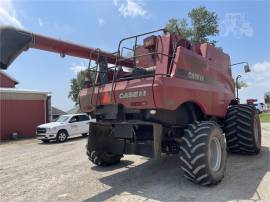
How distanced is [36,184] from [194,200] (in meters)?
3.60

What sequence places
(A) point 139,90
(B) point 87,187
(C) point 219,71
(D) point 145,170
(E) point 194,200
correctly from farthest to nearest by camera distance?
(C) point 219,71 → (D) point 145,170 → (B) point 87,187 → (A) point 139,90 → (E) point 194,200

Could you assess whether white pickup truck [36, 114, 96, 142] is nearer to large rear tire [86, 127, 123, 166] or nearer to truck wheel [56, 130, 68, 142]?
truck wheel [56, 130, 68, 142]

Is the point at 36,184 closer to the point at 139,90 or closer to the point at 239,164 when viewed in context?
the point at 139,90

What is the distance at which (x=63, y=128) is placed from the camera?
19391 millimetres

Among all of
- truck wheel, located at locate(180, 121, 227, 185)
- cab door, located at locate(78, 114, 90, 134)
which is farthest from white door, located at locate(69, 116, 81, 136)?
truck wheel, located at locate(180, 121, 227, 185)

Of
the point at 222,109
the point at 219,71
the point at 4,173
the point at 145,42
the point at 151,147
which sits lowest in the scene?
the point at 4,173

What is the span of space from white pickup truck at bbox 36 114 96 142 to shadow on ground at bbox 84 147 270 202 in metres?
11.0

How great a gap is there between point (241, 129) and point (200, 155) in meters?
3.10

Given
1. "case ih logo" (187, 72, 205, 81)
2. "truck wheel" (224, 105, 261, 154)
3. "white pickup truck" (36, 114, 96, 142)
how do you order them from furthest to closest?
"white pickup truck" (36, 114, 96, 142) → "truck wheel" (224, 105, 261, 154) → "case ih logo" (187, 72, 205, 81)

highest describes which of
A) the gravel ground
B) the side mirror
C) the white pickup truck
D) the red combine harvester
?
the side mirror

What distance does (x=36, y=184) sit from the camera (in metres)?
7.18

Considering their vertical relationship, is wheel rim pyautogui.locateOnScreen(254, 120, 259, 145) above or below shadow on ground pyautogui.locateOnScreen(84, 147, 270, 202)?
above

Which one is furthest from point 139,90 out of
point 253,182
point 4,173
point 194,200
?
point 4,173

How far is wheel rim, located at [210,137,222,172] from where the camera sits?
6.56m
